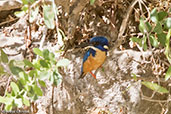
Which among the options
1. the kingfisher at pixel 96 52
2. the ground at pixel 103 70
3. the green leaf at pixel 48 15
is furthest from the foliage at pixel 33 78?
the ground at pixel 103 70

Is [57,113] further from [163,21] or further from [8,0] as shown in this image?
[163,21]

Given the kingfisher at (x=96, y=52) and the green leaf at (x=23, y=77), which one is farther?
the kingfisher at (x=96, y=52)

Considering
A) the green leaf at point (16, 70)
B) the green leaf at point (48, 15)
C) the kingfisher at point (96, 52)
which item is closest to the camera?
the green leaf at point (48, 15)

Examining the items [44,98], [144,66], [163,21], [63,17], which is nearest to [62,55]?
[63,17]

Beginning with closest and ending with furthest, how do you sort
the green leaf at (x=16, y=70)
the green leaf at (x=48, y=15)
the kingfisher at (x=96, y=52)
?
the green leaf at (x=48, y=15) → the green leaf at (x=16, y=70) → the kingfisher at (x=96, y=52)

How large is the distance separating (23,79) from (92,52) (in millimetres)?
377

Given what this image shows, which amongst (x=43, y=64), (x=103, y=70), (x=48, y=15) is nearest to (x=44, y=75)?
(x=43, y=64)

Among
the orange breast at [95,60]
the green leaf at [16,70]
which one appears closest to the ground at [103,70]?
the orange breast at [95,60]

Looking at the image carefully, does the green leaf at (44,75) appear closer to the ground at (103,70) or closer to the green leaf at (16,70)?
the green leaf at (16,70)

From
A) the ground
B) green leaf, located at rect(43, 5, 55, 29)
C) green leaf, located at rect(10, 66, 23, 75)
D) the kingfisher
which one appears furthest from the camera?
the ground

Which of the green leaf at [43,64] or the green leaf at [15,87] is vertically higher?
the green leaf at [43,64]

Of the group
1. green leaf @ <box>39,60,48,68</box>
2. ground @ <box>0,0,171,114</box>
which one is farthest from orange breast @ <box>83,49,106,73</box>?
green leaf @ <box>39,60,48,68</box>

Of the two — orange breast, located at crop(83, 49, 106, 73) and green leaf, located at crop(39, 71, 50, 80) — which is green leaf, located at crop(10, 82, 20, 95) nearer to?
green leaf, located at crop(39, 71, 50, 80)

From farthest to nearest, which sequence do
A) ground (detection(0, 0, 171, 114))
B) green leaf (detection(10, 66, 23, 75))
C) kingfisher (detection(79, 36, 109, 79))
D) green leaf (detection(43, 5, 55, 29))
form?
ground (detection(0, 0, 171, 114)) < kingfisher (detection(79, 36, 109, 79)) < green leaf (detection(10, 66, 23, 75)) < green leaf (detection(43, 5, 55, 29))
